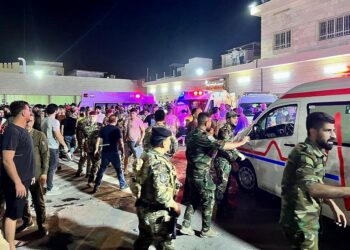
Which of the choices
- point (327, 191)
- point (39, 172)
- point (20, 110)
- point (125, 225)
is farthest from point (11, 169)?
point (327, 191)

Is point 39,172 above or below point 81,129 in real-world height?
below

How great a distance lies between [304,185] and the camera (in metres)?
2.50

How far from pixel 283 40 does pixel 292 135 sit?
20.9 metres

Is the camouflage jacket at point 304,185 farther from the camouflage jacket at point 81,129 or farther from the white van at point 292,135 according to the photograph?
the camouflage jacket at point 81,129

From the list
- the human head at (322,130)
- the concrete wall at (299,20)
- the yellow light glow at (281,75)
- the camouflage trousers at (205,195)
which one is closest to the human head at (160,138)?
the human head at (322,130)

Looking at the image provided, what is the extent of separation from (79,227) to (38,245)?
77cm

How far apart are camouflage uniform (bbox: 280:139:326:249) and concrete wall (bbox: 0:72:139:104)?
31.0 m

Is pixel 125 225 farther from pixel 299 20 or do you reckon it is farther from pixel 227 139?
pixel 299 20

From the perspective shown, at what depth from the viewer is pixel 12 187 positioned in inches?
148

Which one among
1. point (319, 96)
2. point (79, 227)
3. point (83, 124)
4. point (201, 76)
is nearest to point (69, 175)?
point (83, 124)

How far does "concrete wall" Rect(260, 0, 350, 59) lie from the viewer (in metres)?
19.9

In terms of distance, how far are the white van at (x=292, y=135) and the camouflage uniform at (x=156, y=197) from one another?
2479 millimetres

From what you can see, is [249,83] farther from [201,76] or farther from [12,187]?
[12,187]

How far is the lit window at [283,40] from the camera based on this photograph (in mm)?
23375
